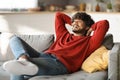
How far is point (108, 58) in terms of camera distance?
8.54ft

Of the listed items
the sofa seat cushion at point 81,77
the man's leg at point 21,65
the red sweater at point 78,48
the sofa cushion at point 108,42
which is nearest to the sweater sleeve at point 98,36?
the red sweater at point 78,48

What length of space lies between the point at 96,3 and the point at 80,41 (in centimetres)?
189

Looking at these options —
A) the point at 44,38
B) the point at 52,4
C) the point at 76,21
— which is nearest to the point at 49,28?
the point at 52,4

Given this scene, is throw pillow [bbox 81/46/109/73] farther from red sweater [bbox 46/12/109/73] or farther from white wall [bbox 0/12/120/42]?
white wall [bbox 0/12/120/42]

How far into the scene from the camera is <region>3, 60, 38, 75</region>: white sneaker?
95.2 inches

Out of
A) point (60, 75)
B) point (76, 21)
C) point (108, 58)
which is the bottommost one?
point (60, 75)

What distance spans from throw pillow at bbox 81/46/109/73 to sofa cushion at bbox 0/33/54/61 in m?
0.62

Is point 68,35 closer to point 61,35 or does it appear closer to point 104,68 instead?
point 61,35

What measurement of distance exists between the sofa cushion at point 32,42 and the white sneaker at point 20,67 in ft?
2.71

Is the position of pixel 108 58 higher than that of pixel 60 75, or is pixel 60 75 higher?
pixel 108 58

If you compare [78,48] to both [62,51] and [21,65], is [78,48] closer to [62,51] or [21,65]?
[62,51]

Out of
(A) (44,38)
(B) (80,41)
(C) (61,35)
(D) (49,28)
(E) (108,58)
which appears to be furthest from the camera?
(D) (49,28)

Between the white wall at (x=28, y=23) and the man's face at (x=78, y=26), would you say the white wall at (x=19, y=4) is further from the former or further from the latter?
the man's face at (x=78, y=26)

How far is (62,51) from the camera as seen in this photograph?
2924mm
